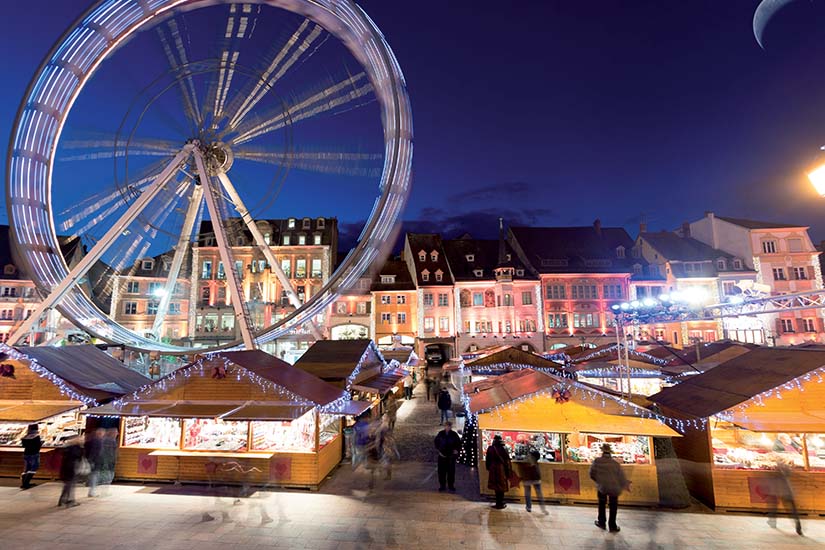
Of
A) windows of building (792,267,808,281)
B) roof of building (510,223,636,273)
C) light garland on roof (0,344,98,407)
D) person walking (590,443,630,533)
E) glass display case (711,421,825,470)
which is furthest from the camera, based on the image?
roof of building (510,223,636,273)

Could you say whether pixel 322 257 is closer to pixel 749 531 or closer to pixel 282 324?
pixel 282 324

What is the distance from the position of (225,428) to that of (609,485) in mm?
8856

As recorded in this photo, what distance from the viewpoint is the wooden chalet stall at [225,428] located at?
34.2 ft

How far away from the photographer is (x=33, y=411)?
1097cm

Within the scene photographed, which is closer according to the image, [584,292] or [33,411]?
[33,411]

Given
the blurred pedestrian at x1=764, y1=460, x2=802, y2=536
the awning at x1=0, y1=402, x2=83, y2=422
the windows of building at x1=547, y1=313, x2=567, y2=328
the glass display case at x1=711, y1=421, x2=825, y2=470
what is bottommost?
the blurred pedestrian at x1=764, y1=460, x2=802, y2=536

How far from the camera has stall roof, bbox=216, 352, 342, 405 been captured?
10.8 metres

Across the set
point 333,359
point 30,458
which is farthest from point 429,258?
point 30,458

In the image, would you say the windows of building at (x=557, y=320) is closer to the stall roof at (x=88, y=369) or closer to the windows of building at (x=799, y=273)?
the windows of building at (x=799, y=273)

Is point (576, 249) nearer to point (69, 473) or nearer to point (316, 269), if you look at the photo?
point (316, 269)

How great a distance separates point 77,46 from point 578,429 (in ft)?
64.8

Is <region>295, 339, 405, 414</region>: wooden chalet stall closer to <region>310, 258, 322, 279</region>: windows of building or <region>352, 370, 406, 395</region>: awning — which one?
<region>352, 370, 406, 395</region>: awning

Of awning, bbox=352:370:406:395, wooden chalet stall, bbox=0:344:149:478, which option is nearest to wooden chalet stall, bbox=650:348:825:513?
awning, bbox=352:370:406:395

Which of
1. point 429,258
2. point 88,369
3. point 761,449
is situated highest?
point 429,258
